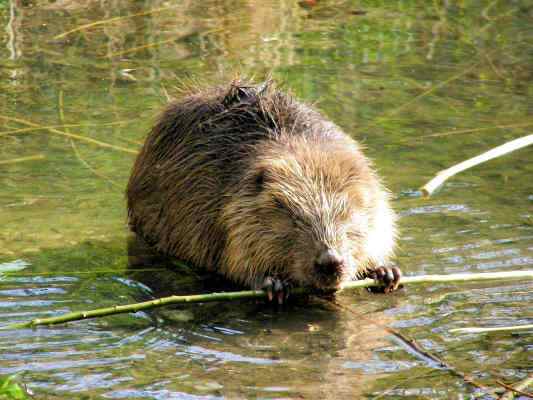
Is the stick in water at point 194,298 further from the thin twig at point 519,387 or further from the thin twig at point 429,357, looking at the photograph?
the thin twig at point 519,387

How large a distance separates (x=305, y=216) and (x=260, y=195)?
0.84 ft

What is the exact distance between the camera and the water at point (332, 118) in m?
3.34

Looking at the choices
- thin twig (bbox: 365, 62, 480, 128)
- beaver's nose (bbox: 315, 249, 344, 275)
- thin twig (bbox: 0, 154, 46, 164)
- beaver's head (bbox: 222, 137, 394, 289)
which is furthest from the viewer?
thin twig (bbox: 365, 62, 480, 128)

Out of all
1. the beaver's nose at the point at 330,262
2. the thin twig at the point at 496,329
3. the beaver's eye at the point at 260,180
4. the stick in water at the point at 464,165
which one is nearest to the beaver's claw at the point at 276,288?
the beaver's nose at the point at 330,262

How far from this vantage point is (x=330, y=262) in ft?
11.9

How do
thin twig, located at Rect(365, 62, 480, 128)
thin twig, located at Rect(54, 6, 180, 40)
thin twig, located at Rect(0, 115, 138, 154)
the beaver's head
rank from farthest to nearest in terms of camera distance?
thin twig, located at Rect(54, 6, 180, 40), thin twig, located at Rect(365, 62, 480, 128), thin twig, located at Rect(0, 115, 138, 154), the beaver's head

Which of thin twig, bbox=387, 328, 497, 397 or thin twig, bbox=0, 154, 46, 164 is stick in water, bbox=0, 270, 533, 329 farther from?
thin twig, bbox=0, 154, 46, 164

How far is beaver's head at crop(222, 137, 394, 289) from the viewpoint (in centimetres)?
379

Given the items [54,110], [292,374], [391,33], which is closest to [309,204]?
[292,374]

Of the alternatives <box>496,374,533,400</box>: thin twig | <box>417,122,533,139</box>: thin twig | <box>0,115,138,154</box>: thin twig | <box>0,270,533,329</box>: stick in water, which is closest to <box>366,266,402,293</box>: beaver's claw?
<box>0,270,533,329</box>: stick in water

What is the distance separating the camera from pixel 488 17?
8.45m

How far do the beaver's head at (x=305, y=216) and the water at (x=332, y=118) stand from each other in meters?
0.17

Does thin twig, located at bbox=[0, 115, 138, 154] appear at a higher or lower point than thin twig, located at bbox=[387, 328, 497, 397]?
higher

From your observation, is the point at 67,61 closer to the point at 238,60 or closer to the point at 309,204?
the point at 238,60
